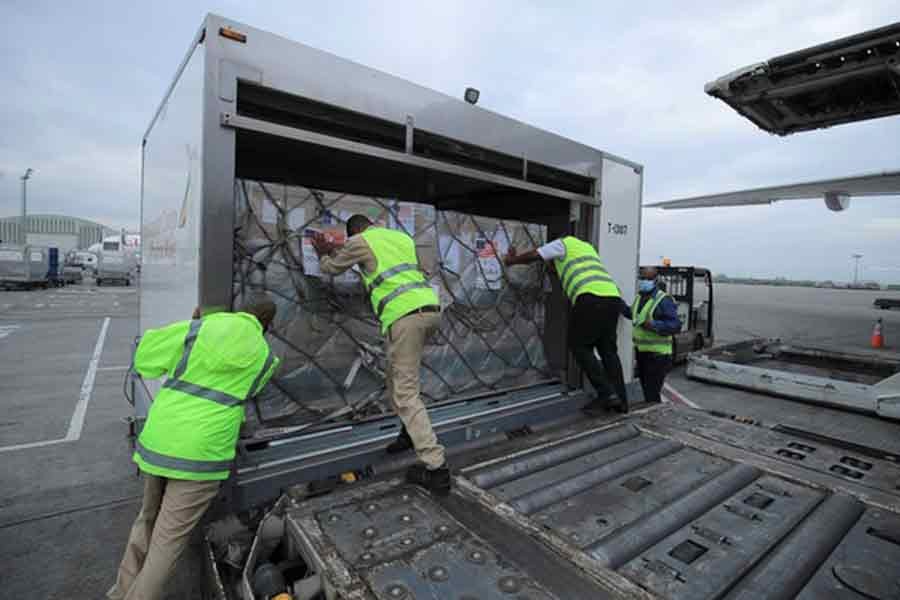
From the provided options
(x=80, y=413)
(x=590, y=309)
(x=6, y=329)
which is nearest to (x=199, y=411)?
(x=590, y=309)

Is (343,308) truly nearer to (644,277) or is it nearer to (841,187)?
(644,277)

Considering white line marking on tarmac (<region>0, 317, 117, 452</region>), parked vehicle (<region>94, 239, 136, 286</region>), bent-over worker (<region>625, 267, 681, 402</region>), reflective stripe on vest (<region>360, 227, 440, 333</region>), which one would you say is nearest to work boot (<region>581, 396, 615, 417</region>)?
bent-over worker (<region>625, 267, 681, 402</region>)

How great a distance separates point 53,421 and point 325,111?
4.69 metres

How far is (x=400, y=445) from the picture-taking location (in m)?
2.60

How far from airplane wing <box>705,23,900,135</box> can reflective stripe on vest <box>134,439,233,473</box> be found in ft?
14.7

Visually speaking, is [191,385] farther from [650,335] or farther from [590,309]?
[650,335]

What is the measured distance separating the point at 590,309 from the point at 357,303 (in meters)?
1.78

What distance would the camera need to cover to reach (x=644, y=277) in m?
5.07

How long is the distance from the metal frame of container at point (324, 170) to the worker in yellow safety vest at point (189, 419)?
22 centimetres

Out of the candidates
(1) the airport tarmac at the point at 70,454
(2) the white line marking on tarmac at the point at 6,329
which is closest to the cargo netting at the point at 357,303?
(1) the airport tarmac at the point at 70,454

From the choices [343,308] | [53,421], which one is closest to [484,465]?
[343,308]

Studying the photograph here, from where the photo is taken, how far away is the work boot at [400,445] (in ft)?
8.46

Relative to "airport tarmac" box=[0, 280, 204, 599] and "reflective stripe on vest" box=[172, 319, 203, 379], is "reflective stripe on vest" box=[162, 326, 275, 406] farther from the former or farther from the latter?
"airport tarmac" box=[0, 280, 204, 599]

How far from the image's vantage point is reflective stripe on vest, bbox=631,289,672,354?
15.0 ft
